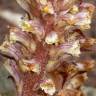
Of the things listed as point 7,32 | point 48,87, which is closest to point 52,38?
point 48,87

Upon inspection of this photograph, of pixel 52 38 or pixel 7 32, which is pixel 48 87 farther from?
pixel 7 32

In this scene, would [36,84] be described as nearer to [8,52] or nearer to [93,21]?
[8,52]

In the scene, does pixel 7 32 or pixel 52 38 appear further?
pixel 7 32

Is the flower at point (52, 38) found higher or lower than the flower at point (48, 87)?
higher

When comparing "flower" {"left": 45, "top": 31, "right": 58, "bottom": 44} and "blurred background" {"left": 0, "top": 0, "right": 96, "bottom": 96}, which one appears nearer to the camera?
"flower" {"left": 45, "top": 31, "right": 58, "bottom": 44}

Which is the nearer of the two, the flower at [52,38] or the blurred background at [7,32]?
the flower at [52,38]

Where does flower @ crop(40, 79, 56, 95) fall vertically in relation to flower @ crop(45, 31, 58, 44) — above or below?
below

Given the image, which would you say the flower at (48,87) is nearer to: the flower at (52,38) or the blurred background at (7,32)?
the flower at (52,38)

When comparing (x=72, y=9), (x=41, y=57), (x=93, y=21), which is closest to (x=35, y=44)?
(x=41, y=57)

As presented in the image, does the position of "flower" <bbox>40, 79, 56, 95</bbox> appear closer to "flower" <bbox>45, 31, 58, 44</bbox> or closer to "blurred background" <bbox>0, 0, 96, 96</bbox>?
"flower" <bbox>45, 31, 58, 44</bbox>

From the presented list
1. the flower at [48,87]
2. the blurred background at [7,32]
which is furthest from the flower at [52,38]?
the blurred background at [7,32]

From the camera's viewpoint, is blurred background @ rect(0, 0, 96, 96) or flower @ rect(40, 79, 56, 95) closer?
flower @ rect(40, 79, 56, 95)

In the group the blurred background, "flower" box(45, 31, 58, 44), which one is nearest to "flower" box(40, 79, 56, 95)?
"flower" box(45, 31, 58, 44)
